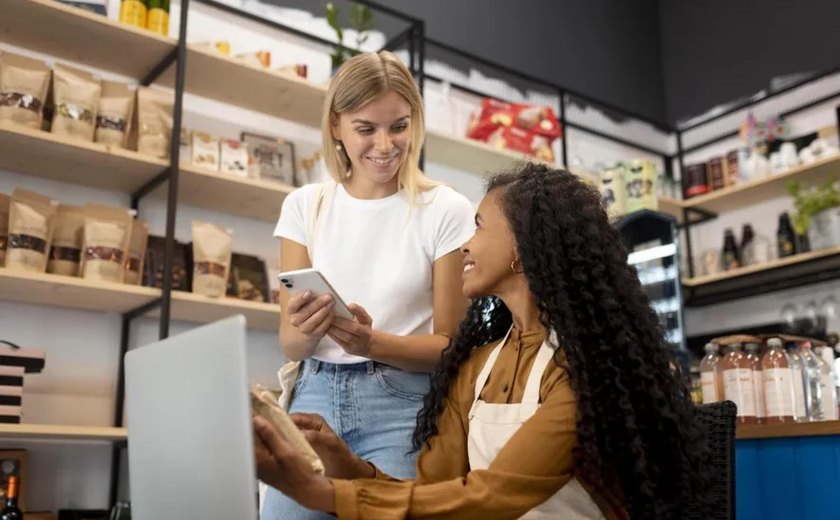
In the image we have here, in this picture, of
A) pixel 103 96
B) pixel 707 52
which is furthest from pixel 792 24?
pixel 103 96

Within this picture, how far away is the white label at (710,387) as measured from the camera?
226 centimetres

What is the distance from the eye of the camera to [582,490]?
4.23 feet

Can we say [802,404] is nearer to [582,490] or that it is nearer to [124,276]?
[582,490]

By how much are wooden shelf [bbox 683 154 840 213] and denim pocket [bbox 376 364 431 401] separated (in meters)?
3.23

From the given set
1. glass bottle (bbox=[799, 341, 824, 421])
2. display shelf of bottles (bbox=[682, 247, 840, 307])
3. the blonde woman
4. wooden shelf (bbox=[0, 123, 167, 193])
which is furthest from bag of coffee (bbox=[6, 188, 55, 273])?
display shelf of bottles (bbox=[682, 247, 840, 307])

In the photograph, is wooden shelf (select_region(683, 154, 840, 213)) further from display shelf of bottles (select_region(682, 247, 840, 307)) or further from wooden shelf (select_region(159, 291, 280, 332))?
wooden shelf (select_region(159, 291, 280, 332))

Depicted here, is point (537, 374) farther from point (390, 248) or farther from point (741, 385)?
point (741, 385)

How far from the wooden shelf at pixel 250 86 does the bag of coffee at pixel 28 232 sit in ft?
2.50

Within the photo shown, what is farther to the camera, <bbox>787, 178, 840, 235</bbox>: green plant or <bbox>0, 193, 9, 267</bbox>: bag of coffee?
<bbox>787, 178, 840, 235</bbox>: green plant

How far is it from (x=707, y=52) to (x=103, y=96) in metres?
3.67

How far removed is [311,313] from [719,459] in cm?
73

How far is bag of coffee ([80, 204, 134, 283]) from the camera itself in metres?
2.76

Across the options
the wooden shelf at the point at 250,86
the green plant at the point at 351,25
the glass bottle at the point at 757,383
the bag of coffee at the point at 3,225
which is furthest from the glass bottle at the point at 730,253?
the bag of coffee at the point at 3,225

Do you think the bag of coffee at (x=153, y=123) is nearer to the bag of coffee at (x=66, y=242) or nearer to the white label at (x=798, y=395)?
the bag of coffee at (x=66, y=242)
